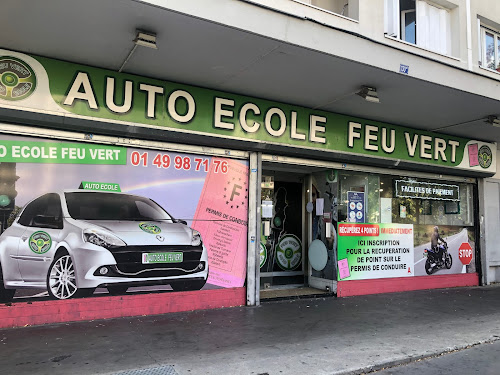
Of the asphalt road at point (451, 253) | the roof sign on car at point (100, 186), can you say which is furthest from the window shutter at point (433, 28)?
the roof sign on car at point (100, 186)

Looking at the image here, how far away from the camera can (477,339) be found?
18.6 ft

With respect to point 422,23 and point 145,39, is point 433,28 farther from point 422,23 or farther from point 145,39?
point 145,39

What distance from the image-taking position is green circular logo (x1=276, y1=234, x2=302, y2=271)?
8.95 m

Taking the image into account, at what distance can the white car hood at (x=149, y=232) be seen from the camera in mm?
6145

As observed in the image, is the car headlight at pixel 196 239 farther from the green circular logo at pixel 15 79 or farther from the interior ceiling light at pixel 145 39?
the green circular logo at pixel 15 79

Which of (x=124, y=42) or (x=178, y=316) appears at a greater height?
(x=124, y=42)

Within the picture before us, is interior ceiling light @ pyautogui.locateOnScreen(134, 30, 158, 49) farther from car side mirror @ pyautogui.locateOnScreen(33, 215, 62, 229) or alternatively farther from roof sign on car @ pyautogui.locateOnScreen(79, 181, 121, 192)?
car side mirror @ pyautogui.locateOnScreen(33, 215, 62, 229)

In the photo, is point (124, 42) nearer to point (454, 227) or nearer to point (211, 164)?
point (211, 164)

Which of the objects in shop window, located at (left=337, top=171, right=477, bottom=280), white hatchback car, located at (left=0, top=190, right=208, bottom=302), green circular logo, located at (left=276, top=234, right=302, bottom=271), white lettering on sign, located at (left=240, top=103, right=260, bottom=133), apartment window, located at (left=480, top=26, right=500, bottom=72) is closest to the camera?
white hatchback car, located at (left=0, top=190, right=208, bottom=302)

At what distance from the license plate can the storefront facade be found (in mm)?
17

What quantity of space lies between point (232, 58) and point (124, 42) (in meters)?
1.51

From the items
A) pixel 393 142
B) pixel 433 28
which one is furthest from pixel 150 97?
pixel 433 28

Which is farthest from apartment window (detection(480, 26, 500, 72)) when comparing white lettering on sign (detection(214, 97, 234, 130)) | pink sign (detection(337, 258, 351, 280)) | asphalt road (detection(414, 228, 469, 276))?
white lettering on sign (detection(214, 97, 234, 130))

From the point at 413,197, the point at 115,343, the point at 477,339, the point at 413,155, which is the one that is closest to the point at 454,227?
the point at 413,197
